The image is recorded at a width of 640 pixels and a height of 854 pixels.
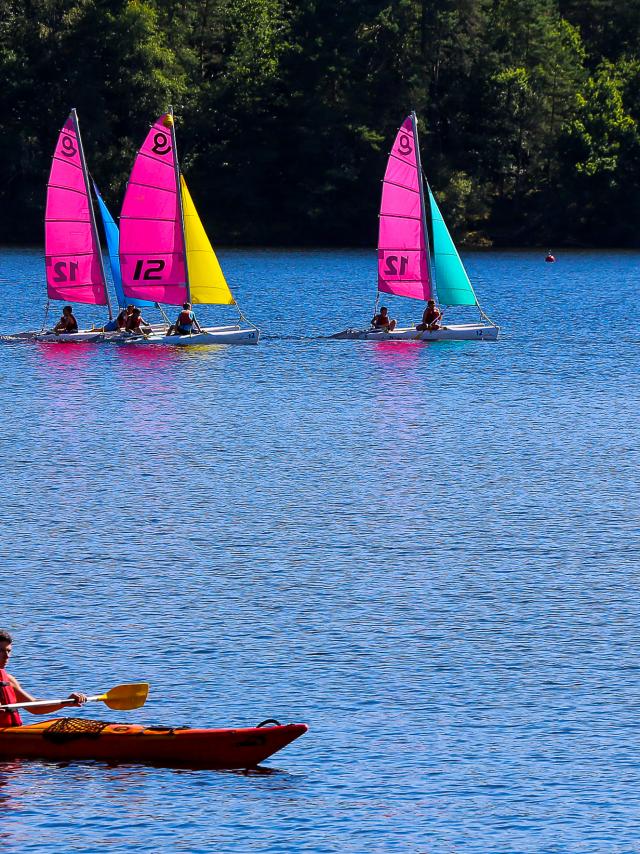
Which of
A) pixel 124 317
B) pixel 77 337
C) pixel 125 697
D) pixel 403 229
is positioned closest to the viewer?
pixel 125 697

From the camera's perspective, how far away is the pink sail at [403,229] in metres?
72.4

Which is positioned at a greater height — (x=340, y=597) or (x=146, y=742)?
(x=340, y=597)

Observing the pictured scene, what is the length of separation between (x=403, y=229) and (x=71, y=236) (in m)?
14.5

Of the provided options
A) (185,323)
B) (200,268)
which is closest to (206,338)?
(185,323)

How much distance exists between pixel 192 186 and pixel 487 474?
105 metres

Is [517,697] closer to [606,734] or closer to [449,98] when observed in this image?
[606,734]

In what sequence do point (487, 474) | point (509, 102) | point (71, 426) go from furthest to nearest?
point (509, 102), point (71, 426), point (487, 474)

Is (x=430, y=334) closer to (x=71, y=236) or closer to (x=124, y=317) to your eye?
(x=124, y=317)

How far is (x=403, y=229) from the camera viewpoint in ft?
242

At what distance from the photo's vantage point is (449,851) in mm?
21281

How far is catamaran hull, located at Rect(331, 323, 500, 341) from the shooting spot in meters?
72.4

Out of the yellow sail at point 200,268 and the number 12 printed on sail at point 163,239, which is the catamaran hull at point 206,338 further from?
the yellow sail at point 200,268

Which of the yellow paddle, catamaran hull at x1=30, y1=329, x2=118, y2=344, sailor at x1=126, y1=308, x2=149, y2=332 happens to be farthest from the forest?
the yellow paddle

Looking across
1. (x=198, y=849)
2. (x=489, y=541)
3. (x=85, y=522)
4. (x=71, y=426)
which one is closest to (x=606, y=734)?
(x=198, y=849)
